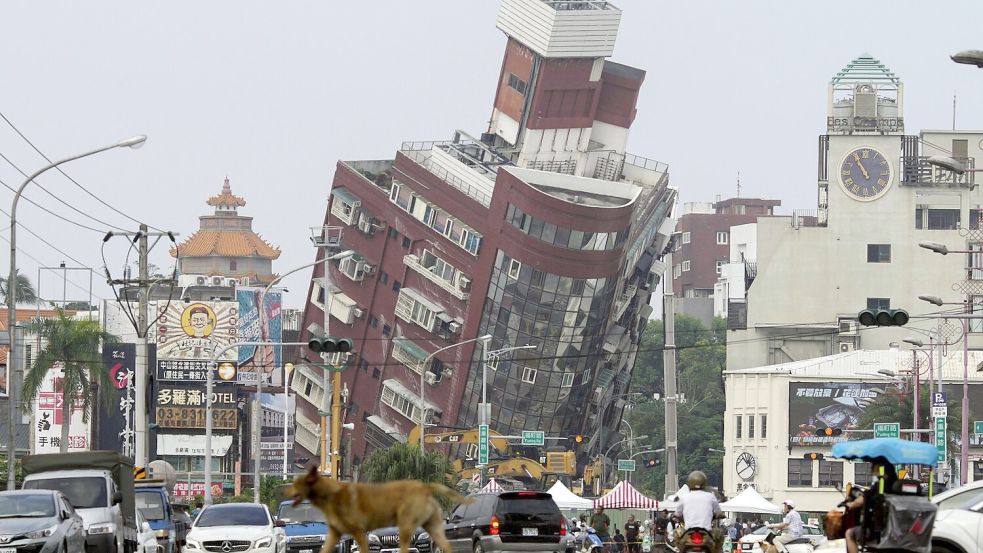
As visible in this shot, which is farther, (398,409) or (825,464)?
(398,409)

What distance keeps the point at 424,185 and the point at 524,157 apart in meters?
7.99

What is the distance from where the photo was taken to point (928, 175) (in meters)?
117

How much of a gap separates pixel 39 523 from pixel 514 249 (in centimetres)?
7648

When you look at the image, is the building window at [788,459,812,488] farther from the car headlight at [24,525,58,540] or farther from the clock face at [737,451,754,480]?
the car headlight at [24,525,58,540]

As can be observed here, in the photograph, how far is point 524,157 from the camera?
108 m

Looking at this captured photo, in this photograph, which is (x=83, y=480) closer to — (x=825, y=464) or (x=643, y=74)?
(x=825, y=464)

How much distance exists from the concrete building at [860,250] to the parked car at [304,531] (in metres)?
82.3

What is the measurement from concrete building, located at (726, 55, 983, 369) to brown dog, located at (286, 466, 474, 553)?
10141 cm

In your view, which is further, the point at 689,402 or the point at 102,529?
the point at 689,402

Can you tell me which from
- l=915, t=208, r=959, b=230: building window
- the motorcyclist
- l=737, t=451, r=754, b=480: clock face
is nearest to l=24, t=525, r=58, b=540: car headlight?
the motorcyclist

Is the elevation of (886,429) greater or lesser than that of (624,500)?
greater

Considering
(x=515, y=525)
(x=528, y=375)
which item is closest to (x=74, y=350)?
(x=528, y=375)

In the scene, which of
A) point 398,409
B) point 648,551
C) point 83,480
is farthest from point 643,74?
point 83,480

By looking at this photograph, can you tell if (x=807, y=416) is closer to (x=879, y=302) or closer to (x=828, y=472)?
(x=828, y=472)
